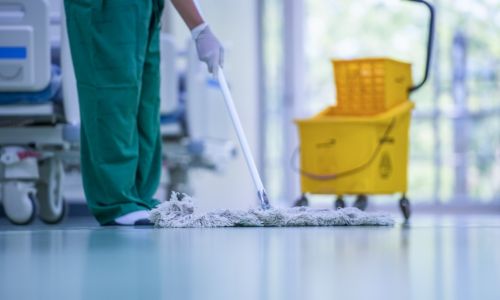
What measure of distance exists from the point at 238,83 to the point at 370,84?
4002mm

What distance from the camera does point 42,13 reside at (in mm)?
3537

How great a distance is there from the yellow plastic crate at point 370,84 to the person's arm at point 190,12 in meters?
1.25

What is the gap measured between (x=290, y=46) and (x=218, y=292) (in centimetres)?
736

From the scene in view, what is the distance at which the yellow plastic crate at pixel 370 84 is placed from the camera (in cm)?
396

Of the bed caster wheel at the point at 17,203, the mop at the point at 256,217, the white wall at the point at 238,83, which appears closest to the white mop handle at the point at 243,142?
the mop at the point at 256,217

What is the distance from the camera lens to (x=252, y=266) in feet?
4.50

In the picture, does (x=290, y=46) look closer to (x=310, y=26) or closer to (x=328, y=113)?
(x=310, y=26)

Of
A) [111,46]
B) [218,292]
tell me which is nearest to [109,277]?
[218,292]

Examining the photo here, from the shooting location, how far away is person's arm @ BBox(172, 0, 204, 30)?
9.25ft

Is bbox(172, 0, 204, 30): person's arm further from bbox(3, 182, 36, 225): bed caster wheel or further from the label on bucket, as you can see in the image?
the label on bucket

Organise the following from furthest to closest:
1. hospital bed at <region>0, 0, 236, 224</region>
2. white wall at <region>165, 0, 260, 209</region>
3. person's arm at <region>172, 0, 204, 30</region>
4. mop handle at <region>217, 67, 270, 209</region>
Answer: white wall at <region>165, 0, 260, 209</region> < hospital bed at <region>0, 0, 236, 224</region> < person's arm at <region>172, 0, 204, 30</region> < mop handle at <region>217, 67, 270, 209</region>

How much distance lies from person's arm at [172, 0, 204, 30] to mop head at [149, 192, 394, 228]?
1.84 feet

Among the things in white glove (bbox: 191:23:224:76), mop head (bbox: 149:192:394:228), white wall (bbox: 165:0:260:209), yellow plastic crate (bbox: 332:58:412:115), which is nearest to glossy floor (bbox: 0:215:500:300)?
mop head (bbox: 149:192:394:228)

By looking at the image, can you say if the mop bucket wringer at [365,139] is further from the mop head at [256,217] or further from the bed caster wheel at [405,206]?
the mop head at [256,217]
